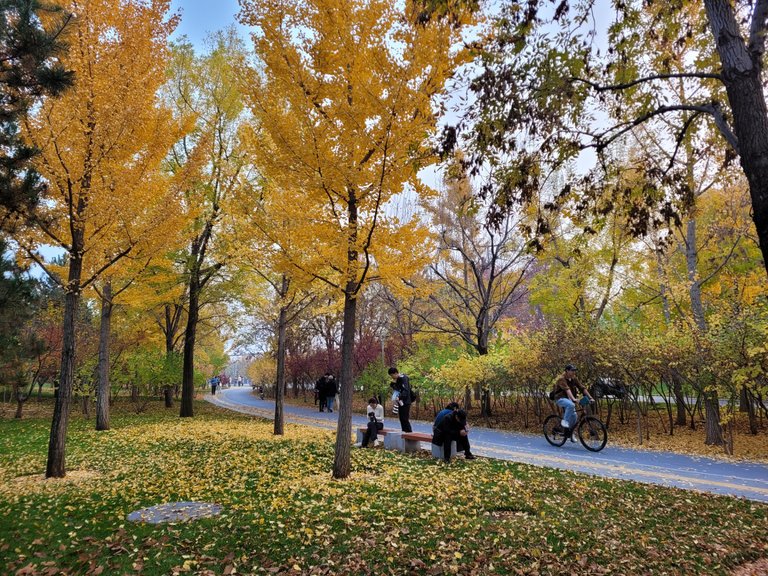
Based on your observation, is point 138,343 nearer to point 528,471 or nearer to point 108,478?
point 108,478

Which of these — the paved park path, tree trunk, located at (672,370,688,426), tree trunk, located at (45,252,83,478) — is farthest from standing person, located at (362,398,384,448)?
tree trunk, located at (672,370,688,426)

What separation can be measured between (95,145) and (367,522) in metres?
6.85

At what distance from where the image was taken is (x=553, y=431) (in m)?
10.8

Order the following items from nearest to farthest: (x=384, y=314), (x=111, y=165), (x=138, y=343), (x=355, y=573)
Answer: (x=355, y=573) → (x=111, y=165) → (x=138, y=343) → (x=384, y=314)

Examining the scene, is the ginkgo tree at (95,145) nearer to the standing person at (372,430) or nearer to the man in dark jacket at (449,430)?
the standing person at (372,430)

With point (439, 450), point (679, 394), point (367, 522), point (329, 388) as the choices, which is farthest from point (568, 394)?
point (329, 388)

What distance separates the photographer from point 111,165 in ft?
23.8

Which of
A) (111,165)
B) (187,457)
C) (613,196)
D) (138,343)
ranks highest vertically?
(111,165)

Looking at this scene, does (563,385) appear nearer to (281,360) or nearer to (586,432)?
(586,432)

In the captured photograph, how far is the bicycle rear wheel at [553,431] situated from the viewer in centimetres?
1072

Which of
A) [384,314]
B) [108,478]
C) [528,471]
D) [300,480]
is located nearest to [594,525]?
[528,471]

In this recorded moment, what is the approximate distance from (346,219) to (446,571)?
198 inches

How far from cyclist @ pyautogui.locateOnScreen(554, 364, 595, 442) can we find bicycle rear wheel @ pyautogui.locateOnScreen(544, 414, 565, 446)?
404mm

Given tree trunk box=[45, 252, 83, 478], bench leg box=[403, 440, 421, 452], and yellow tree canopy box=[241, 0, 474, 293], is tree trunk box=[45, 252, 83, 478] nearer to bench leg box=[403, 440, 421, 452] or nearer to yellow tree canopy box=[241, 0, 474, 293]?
yellow tree canopy box=[241, 0, 474, 293]
